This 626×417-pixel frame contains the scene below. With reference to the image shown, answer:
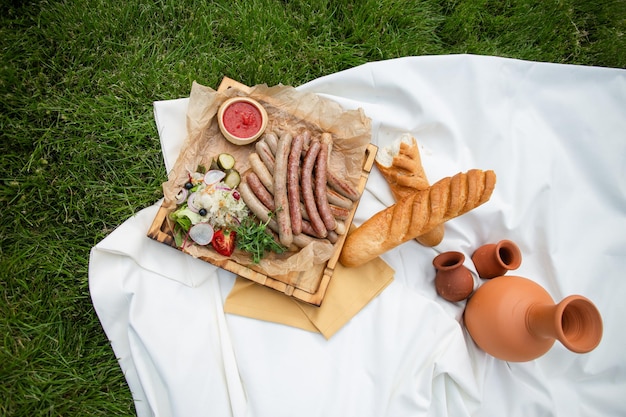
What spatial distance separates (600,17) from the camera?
464cm

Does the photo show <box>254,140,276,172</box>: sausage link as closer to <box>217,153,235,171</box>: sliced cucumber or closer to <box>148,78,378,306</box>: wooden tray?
<box>217,153,235,171</box>: sliced cucumber

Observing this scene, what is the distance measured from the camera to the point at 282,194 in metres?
3.39

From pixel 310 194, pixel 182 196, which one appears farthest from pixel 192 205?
pixel 310 194

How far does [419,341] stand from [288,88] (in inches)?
92.1

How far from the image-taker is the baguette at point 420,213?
3.42 metres

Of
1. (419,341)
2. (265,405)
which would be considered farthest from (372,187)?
(265,405)

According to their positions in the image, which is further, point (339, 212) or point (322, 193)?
point (339, 212)

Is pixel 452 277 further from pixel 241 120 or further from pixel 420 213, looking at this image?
pixel 241 120

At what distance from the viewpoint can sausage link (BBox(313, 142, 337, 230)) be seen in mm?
3434

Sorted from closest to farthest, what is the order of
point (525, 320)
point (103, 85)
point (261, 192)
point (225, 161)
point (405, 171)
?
1. point (525, 320)
2. point (261, 192)
3. point (225, 161)
4. point (405, 171)
5. point (103, 85)

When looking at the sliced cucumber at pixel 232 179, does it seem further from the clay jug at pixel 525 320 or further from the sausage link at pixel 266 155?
the clay jug at pixel 525 320

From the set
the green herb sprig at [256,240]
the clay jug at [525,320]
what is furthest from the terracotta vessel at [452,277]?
the green herb sprig at [256,240]

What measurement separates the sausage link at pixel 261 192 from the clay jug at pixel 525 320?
1.81 m

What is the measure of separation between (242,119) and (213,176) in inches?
21.5
